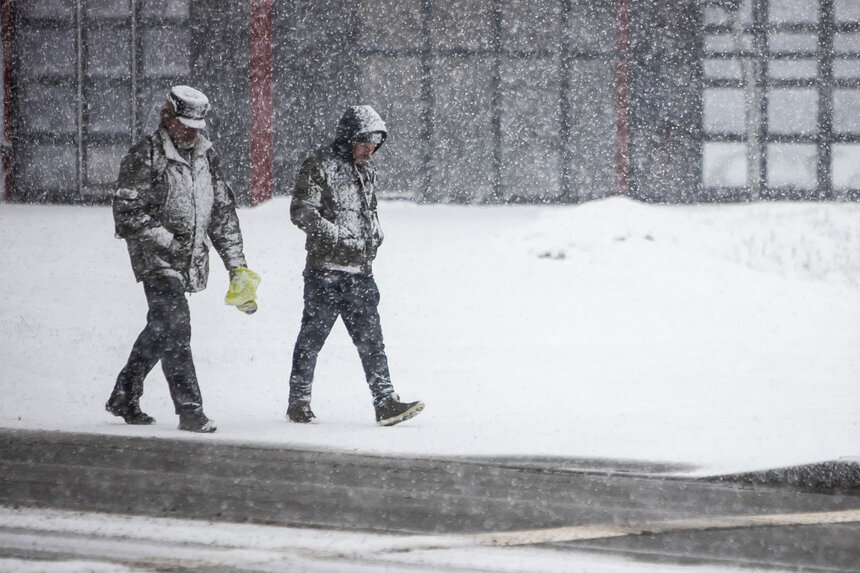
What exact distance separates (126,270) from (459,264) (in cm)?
353

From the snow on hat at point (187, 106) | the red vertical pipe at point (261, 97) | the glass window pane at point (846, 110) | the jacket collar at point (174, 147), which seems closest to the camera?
the snow on hat at point (187, 106)

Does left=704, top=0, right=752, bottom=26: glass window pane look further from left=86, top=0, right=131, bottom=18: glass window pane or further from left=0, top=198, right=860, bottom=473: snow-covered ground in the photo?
left=86, top=0, right=131, bottom=18: glass window pane

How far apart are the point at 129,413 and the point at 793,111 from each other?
1346 centimetres

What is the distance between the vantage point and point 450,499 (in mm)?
4930

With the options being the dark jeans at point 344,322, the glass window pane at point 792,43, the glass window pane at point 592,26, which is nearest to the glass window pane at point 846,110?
the glass window pane at point 792,43

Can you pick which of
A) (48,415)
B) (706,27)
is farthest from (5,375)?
(706,27)

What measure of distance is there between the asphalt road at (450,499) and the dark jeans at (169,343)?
0.37 m

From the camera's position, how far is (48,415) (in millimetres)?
6859

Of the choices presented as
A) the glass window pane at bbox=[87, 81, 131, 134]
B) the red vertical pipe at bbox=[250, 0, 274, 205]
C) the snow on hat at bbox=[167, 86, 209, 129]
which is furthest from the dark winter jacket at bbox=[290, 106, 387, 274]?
the glass window pane at bbox=[87, 81, 131, 134]

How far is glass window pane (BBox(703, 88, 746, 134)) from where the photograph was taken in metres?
17.2

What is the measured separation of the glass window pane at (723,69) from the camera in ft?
56.4

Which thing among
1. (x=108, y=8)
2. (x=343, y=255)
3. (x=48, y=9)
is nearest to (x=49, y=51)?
(x=48, y=9)

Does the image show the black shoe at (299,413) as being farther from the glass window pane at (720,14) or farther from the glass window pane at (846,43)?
the glass window pane at (846,43)

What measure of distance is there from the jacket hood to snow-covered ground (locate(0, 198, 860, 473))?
162 cm
